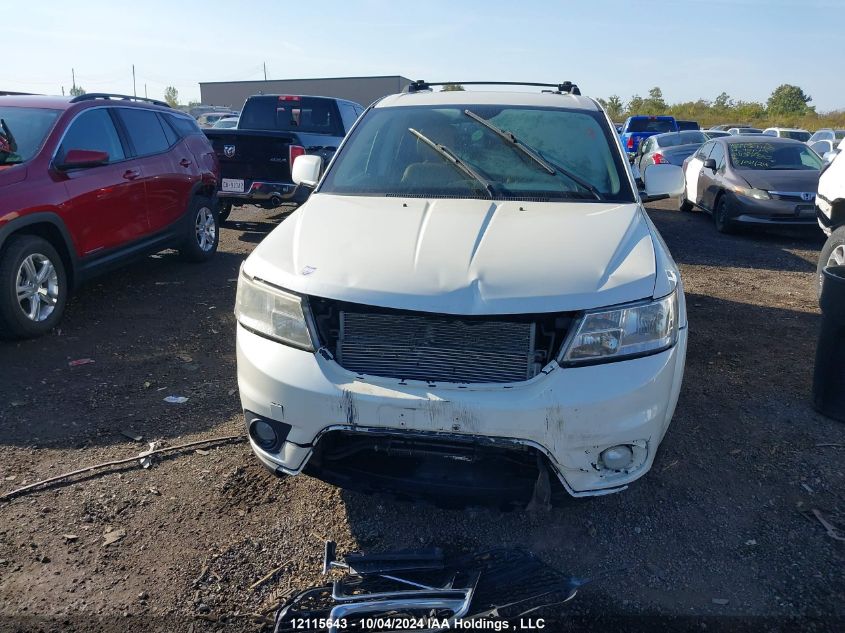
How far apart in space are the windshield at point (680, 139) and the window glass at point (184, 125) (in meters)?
12.6

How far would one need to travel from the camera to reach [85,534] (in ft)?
9.58

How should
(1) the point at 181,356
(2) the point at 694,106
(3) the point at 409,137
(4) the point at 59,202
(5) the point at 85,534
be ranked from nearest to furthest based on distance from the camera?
1. (5) the point at 85,534
2. (3) the point at 409,137
3. (1) the point at 181,356
4. (4) the point at 59,202
5. (2) the point at 694,106

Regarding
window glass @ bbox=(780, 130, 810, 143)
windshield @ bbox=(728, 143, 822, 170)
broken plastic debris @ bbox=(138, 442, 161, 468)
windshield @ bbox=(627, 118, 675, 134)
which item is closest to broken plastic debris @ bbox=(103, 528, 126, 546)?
broken plastic debris @ bbox=(138, 442, 161, 468)

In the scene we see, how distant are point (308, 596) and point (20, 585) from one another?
1132mm

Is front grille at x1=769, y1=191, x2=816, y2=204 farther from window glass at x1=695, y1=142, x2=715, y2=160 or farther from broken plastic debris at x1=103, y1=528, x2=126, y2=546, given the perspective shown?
broken plastic debris at x1=103, y1=528, x2=126, y2=546

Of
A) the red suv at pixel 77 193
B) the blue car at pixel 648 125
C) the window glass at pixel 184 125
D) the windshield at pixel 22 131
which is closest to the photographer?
the red suv at pixel 77 193

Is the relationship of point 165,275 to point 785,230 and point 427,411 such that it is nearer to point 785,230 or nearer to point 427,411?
point 427,411

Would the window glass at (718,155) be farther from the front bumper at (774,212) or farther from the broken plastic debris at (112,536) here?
the broken plastic debris at (112,536)

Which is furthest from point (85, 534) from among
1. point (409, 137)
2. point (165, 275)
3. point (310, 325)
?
point (165, 275)

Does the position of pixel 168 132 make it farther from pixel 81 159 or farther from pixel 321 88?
pixel 321 88

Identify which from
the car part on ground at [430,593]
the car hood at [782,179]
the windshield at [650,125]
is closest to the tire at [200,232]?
the car part on ground at [430,593]

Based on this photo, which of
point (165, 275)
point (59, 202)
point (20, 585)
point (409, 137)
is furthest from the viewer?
point (165, 275)

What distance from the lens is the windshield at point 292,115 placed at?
10781 millimetres

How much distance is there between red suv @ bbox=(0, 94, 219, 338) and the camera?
16.6 ft
